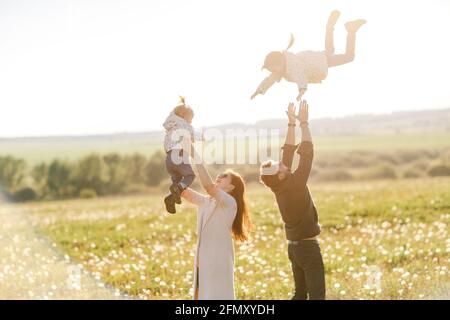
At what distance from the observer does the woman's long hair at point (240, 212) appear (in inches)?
264

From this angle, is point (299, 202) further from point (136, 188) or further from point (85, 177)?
point (85, 177)

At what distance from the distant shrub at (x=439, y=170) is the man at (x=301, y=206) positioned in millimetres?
28969

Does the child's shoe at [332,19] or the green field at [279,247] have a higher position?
the child's shoe at [332,19]

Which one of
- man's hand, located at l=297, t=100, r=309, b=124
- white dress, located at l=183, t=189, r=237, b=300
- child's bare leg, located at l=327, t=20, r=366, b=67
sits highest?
Result: child's bare leg, located at l=327, t=20, r=366, b=67

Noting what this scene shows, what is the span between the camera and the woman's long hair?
6.70m

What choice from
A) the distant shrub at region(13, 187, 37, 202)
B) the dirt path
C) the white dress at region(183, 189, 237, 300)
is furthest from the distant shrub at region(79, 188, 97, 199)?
the white dress at region(183, 189, 237, 300)

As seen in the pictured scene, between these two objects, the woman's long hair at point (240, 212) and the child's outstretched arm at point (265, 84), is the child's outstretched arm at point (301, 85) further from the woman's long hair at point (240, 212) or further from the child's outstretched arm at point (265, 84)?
the woman's long hair at point (240, 212)

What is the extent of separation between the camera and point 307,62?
259 inches

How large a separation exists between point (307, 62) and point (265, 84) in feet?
1.61

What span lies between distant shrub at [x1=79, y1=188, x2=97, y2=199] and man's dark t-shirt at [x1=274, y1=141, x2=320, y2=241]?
97.9ft

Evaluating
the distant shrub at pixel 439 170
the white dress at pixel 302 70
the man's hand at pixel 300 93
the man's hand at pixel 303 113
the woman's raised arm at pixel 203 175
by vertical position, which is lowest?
the woman's raised arm at pixel 203 175

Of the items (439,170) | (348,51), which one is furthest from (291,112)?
(439,170)

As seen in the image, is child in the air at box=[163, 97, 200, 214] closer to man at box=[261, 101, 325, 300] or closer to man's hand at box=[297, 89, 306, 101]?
man at box=[261, 101, 325, 300]

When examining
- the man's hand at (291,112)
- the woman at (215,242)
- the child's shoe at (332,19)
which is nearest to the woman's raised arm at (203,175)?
the woman at (215,242)
